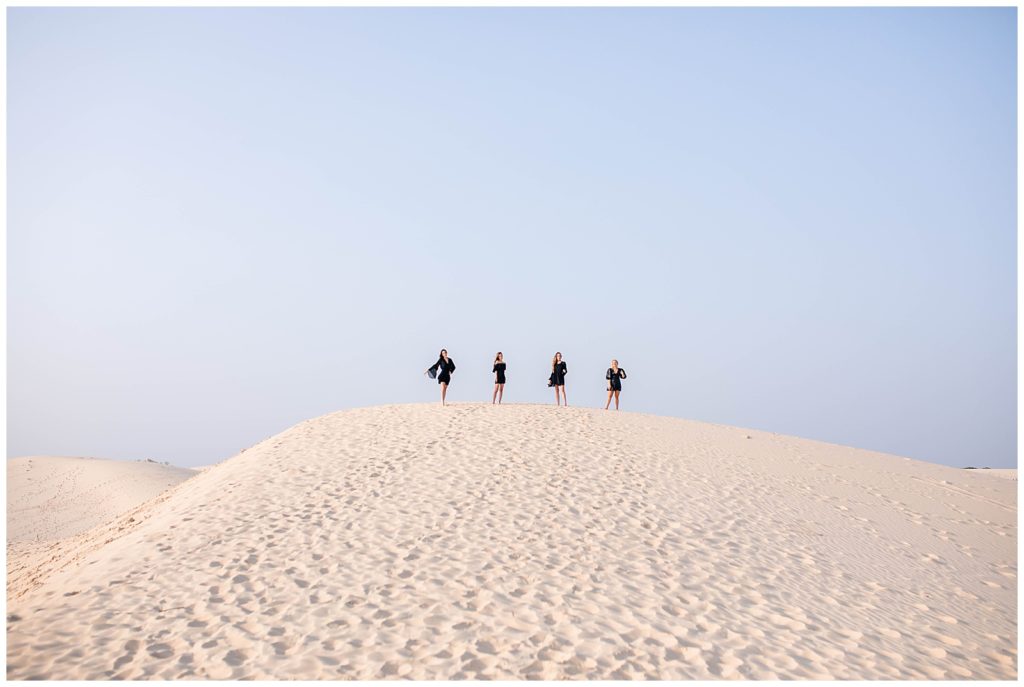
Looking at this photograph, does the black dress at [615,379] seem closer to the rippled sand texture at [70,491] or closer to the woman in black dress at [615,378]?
the woman in black dress at [615,378]

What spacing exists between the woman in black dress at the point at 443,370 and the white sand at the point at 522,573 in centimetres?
447

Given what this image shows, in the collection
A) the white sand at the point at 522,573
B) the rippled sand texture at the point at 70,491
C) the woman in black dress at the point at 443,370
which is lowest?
the rippled sand texture at the point at 70,491

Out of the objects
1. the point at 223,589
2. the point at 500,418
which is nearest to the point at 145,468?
the point at 500,418

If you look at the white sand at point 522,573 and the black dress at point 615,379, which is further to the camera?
the black dress at point 615,379

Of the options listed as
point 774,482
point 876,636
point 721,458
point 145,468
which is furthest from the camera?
point 145,468

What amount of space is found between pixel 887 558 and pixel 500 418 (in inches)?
412

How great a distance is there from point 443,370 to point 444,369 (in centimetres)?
5

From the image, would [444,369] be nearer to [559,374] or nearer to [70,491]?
[559,374]

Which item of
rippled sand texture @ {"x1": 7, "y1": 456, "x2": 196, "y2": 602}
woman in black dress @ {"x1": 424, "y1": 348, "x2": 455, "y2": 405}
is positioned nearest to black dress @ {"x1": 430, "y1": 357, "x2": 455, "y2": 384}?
woman in black dress @ {"x1": 424, "y1": 348, "x2": 455, "y2": 405}

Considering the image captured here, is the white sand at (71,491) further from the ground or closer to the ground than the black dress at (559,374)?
closer to the ground

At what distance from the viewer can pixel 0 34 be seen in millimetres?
7996

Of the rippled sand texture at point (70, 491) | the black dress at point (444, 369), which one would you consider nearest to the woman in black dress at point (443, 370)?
the black dress at point (444, 369)

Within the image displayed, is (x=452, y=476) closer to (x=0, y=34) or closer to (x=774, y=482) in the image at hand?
(x=774, y=482)

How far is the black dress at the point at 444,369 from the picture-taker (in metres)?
22.6
